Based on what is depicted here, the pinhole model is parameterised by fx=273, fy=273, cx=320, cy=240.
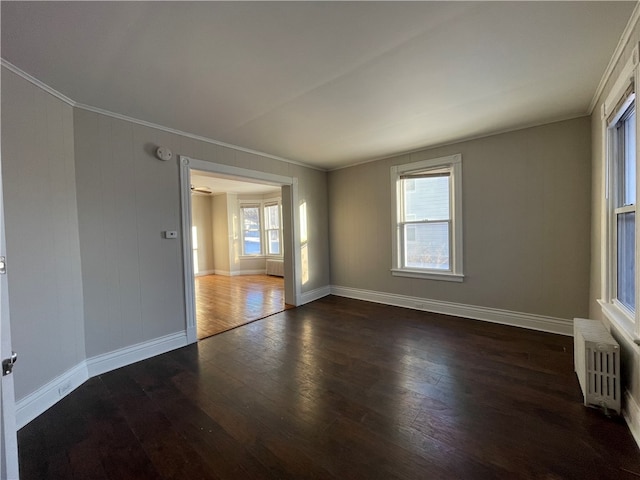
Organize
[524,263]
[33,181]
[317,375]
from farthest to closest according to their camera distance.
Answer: [524,263], [317,375], [33,181]

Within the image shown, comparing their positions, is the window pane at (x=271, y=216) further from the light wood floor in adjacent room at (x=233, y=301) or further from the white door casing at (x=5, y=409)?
the white door casing at (x=5, y=409)

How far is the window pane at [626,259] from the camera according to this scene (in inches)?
73.9

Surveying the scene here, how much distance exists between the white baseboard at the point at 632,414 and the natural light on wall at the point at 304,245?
3.84 metres

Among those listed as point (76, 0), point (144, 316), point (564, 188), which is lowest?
point (144, 316)

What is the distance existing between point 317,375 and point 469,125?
3.19m

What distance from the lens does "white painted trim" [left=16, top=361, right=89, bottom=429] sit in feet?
6.20

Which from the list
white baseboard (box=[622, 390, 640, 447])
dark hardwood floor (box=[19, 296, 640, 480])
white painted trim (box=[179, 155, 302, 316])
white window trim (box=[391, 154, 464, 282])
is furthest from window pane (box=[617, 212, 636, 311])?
white painted trim (box=[179, 155, 302, 316])

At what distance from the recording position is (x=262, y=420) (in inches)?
74.0

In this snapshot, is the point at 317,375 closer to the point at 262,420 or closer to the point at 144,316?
the point at 262,420

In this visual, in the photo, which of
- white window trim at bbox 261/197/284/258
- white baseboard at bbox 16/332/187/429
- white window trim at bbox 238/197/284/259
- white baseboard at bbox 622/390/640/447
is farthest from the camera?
white window trim at bbox 238/197/284/259

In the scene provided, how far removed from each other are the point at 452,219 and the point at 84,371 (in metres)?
4.51

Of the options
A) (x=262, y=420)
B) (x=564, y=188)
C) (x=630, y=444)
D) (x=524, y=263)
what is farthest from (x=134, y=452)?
(x=564, y=188)

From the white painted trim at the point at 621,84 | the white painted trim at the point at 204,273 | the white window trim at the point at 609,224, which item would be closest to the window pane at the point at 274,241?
the white painted trim at the point at 204,273

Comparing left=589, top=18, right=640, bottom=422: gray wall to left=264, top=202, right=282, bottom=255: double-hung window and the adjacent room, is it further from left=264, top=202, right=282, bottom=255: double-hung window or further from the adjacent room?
left=264, top=202, right=282, bottom=255: double-hung window
